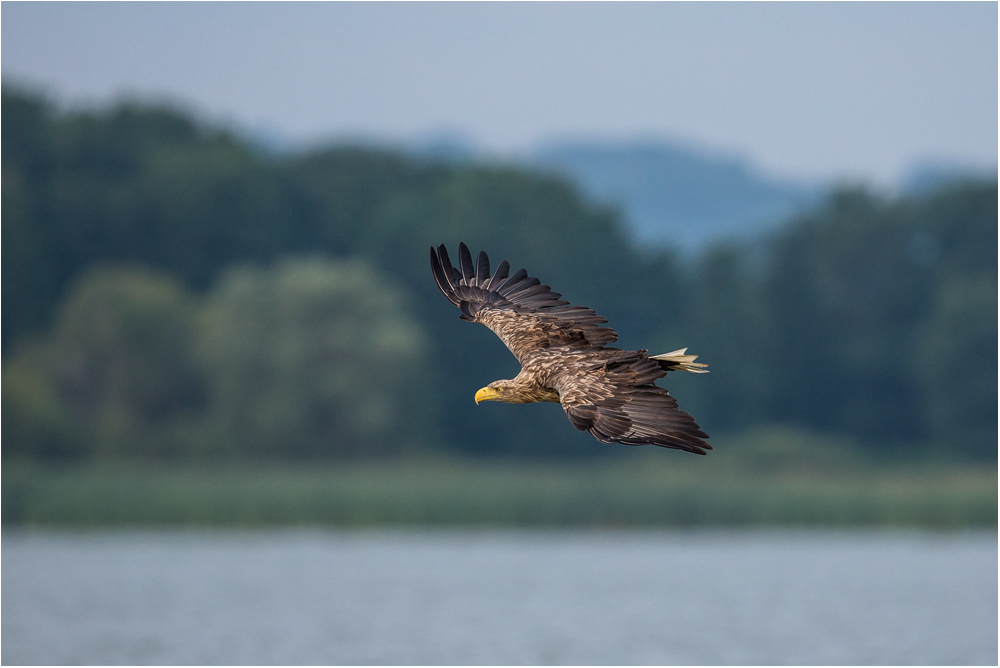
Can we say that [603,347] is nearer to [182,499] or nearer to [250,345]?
[182,499]

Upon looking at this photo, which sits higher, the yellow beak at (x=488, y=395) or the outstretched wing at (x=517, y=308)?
the outstretched wing at (x=517, y=308)

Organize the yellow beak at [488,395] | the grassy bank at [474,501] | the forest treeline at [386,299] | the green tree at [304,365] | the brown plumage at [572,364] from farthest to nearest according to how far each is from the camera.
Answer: the forest treeline at [386,299]
the green tree at [304,365]
the grassy bank at [474,501]
the yellow beak at [488,395]
the brown plumage at [572,364]

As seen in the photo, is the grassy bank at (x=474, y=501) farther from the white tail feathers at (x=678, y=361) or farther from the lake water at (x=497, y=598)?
the white tail feathers at (x=678, y=361)

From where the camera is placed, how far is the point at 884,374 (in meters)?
72.3

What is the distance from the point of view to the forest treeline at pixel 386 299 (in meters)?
58.7

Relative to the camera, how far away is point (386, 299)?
60.0m

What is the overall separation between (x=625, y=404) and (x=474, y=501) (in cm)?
3247

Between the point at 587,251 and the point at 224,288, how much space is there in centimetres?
1522

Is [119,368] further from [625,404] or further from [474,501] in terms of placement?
[625,404]

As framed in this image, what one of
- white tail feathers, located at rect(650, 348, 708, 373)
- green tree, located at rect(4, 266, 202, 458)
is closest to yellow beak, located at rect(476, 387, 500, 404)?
white tail feathers, located at rect(650, 348, 708, 373)

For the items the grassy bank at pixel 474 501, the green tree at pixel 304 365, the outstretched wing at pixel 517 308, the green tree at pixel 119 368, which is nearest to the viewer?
the outstretched wing at pixel 517 308

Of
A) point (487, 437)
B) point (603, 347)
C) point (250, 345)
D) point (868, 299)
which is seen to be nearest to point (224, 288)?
point (250, 345)

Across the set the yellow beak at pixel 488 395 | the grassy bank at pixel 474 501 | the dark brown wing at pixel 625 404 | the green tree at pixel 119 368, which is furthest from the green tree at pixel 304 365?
the dark brown wing at pixel 625 404

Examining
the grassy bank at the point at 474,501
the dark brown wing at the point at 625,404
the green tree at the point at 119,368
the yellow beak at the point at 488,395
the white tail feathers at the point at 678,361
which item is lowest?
Result: the dark brown wing at the point at 625,404
